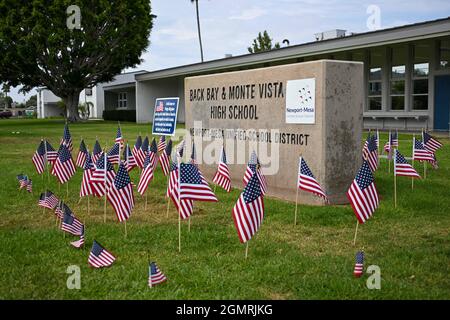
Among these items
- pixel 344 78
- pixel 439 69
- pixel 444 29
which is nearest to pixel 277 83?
pixel 344 78

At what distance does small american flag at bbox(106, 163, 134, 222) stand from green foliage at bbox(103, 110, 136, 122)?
39.8 metres

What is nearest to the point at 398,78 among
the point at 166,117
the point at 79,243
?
the point at 166,117

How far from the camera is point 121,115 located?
163ft

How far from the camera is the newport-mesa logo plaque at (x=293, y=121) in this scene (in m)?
8.92

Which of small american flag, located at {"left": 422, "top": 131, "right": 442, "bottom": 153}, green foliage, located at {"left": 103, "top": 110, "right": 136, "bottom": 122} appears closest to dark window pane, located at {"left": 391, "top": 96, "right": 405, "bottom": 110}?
small american flag, located at {"left": 422, "top": 131, "right": 442, "bottom": 153}

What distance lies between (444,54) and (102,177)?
18744 millimetres

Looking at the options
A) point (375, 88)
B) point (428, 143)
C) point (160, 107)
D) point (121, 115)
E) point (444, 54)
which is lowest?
point (428, 143)

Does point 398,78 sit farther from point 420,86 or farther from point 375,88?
point 375,88

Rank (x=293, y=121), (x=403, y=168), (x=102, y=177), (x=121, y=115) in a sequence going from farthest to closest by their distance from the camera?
(x=121, y=115) → (x=293, y=121) → (x=403, y=168) → (x=102, y=177)

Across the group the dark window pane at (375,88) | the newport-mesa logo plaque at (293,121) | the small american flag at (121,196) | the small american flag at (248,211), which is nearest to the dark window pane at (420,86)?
the dark window pane at (375,88)

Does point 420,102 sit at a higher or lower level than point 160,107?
higher

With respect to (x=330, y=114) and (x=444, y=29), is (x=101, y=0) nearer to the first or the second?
(x=444, y=29)
